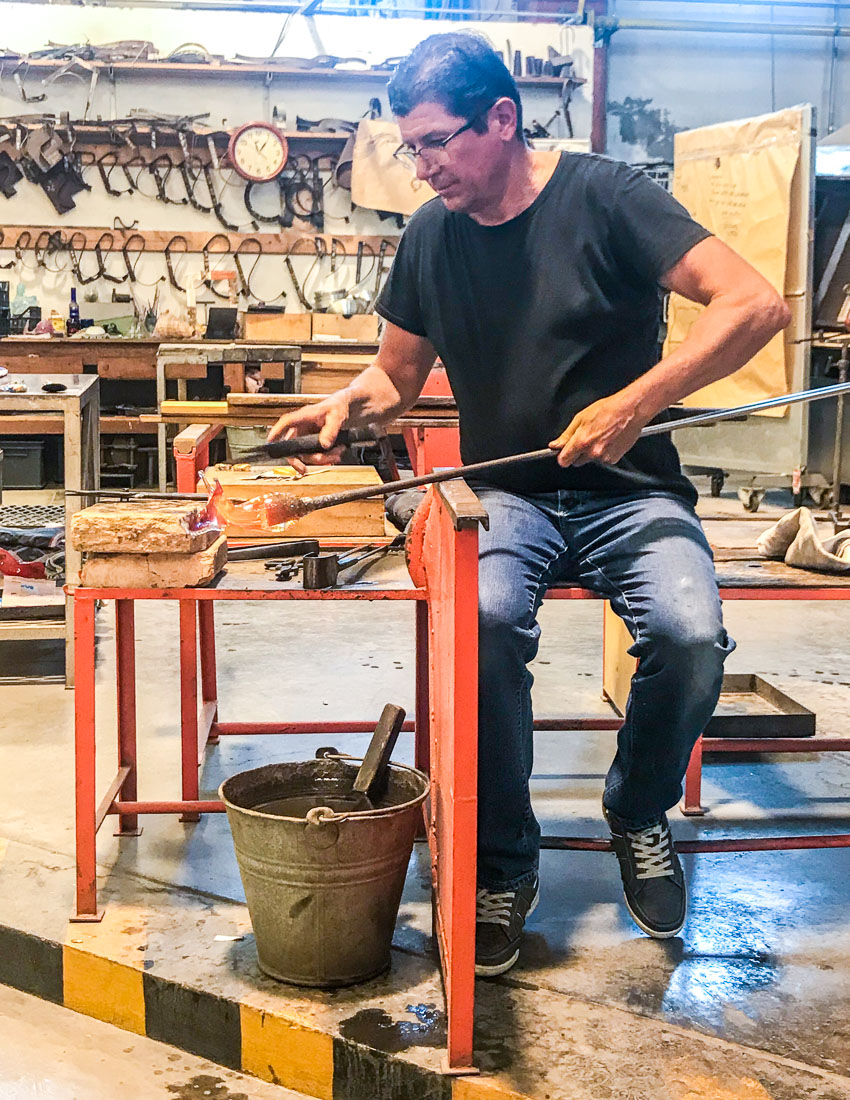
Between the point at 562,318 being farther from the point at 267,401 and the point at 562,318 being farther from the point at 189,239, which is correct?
the point at 189,239

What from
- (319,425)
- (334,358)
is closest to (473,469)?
(319,425)

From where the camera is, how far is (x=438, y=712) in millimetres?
2064

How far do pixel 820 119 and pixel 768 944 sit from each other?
8.71 m

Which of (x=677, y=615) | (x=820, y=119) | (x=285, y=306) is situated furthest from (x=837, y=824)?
(x=820, y=119)

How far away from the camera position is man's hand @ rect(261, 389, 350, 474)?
8.01 feet

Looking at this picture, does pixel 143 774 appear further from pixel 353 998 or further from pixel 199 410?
pixel 199 410

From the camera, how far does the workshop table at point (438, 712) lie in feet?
5.64

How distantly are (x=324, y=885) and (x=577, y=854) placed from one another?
83cm

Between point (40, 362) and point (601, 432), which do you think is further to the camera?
point (40, 362)

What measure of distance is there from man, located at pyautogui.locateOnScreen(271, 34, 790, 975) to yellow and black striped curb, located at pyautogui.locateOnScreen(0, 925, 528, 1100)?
26 cm

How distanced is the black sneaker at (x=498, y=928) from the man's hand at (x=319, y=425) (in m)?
0.90

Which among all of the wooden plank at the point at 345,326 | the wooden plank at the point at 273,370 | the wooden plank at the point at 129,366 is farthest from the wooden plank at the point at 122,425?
the wooden plank at the point at 345,326

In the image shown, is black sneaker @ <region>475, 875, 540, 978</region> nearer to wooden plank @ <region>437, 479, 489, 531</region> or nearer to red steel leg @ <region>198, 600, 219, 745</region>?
wooden plank @ <region>437, 479, 489, 531</region>

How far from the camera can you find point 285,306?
8805 mm
